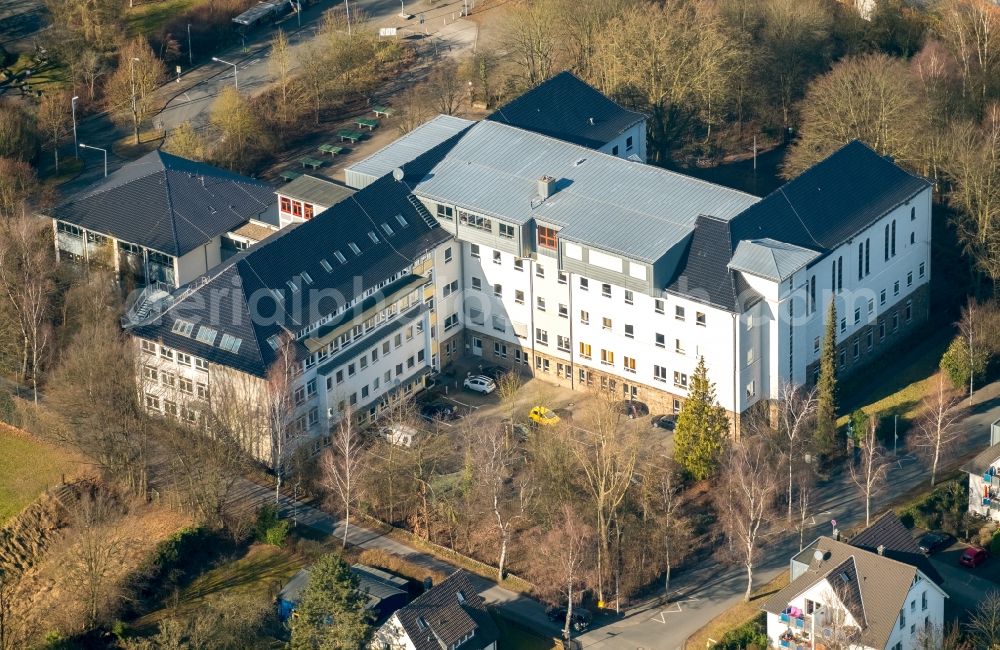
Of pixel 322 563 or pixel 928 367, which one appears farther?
pixel 928 367

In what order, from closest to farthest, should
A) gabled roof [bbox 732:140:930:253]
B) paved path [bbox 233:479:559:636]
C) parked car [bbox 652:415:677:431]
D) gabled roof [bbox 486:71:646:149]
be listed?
paved path [bbox 233:479:559:636], gabled roof [bbox 732:140:930:253], parked car [bbox 652:415:677:431], gabled roof [bbox 486:71:646:149]

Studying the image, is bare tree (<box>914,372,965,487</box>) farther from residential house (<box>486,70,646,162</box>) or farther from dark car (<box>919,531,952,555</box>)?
residential house (<box>486,70,646,162</box>)

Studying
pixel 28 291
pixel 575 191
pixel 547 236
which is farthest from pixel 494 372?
pixel 28 291

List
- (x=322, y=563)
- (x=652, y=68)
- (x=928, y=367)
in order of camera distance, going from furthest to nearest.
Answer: (x=652, y=68), (x=928, y=367), (x=322, y=563)

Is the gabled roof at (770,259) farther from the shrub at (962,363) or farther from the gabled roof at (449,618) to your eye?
the gabled roof at (449,618)

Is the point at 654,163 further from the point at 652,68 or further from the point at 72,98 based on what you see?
the point at 72,98

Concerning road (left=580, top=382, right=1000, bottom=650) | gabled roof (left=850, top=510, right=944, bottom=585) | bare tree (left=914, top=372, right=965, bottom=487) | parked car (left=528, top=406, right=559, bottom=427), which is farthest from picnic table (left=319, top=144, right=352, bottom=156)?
gabled roof (left=850, top=510, right=944, bottom=585)

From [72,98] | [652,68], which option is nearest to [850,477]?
[652,68]
